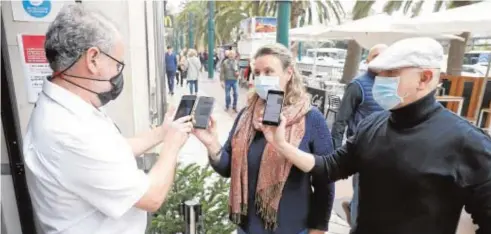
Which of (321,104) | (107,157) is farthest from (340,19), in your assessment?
(107,157)

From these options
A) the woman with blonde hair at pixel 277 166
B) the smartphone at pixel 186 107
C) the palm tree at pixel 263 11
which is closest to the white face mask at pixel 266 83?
the woman with blonde hair at pixel 277 166

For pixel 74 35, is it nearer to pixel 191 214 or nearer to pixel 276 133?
pixel 276 133

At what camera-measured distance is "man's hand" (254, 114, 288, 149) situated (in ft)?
4.98

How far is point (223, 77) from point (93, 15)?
8150 millimetres

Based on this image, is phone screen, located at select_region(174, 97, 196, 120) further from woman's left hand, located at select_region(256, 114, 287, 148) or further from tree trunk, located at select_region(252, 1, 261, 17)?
tree trunk, located at select_region(252, 1, 261, 17)

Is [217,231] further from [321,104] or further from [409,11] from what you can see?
[409,11]

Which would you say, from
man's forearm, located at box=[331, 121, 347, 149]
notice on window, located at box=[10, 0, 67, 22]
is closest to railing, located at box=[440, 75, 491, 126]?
man's forearm, located at box=[331, 121, 347, 149]

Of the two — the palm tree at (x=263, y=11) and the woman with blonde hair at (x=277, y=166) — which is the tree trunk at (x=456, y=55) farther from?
the woman with blonde hair at (x=277, y=166)

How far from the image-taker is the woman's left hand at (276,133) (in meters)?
1.52

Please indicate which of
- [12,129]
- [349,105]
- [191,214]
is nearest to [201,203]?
[191,214]

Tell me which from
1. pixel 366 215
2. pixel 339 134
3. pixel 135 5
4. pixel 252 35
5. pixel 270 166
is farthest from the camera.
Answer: pixel 252 35

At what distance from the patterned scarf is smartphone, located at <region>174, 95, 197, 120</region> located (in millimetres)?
302

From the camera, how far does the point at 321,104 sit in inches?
282

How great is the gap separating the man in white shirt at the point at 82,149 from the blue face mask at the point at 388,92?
0.92 metres
